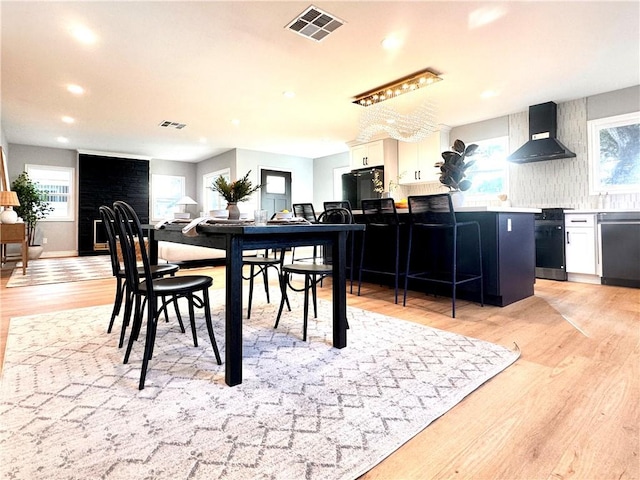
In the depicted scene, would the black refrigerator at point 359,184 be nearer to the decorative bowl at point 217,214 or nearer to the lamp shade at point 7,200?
the decorative bowl at point 217,214

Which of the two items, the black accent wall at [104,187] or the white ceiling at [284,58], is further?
the black accent wall at [104,187]

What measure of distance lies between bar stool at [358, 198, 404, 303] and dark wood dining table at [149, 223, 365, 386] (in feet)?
4.48

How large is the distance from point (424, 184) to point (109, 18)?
551cm

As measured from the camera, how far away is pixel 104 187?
867 centimetres

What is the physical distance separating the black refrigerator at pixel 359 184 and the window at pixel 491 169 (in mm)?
1729

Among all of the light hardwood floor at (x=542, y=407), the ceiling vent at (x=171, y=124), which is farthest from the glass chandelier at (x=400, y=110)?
the ceiling vent at (x=171, y=124)

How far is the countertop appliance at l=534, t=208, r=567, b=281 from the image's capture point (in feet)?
15.4

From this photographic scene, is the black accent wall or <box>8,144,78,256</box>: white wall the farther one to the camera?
the black accent wall

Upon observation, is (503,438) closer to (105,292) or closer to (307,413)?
(307,413)

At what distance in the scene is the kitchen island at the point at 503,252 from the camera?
316 cm

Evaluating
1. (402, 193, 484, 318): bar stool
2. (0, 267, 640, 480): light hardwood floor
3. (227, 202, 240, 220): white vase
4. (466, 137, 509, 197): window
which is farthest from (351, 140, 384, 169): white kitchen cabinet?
(227, 202, 240, 220): white vase

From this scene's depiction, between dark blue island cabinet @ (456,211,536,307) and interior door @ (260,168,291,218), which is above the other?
interior door @ (260,168,291,218)

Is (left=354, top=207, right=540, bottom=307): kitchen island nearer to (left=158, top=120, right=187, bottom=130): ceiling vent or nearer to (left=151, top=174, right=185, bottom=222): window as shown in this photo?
(left=158, top=120, right=187, bottom=130): ceiling vent

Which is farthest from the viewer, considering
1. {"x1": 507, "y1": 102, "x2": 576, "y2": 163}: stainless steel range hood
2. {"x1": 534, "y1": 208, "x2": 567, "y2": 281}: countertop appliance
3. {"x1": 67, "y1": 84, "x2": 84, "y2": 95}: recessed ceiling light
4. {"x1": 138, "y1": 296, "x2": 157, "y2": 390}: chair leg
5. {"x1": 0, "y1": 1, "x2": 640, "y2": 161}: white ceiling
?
{"x1": 507, "y1": 102, "x2": 576, "y2": 163}: stainless steel range hood
